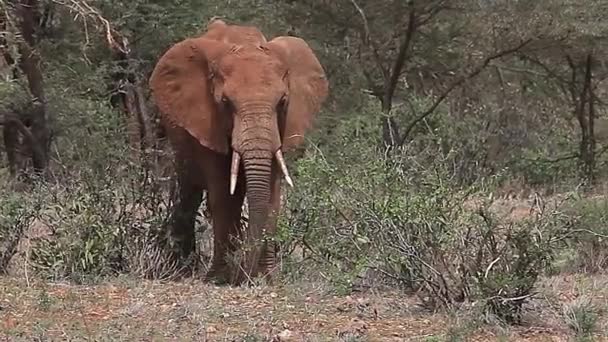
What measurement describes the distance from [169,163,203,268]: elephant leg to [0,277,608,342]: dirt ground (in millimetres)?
1821

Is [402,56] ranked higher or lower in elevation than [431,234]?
lower

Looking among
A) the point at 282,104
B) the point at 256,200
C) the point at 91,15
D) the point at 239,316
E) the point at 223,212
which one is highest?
the point at 91,15

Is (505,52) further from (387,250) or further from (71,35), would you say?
(387,250)

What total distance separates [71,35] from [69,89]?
74 centimetres

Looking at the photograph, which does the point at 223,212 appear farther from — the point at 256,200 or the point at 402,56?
the point at 402,56

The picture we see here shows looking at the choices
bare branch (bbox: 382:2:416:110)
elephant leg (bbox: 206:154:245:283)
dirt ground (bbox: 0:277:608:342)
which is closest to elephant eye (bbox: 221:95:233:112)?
elephant leg (bbox: 206:154:245:283)

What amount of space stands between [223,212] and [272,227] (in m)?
0.74

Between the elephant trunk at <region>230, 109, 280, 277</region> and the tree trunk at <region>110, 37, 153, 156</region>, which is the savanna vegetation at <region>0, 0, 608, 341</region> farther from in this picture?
the elephant trunk at <region>230, 109, 280, 277</region>

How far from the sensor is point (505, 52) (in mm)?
17250

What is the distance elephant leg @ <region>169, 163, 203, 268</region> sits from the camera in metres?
9.85

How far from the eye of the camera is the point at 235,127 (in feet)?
29.9

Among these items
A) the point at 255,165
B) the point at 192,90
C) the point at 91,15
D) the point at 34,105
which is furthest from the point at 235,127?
the point at 34,105

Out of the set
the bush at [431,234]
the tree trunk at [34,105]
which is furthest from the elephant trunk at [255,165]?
the tree trunk at [34,105]

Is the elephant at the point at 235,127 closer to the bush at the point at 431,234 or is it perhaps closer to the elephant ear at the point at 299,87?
the elephant ear at the point at 299,87
